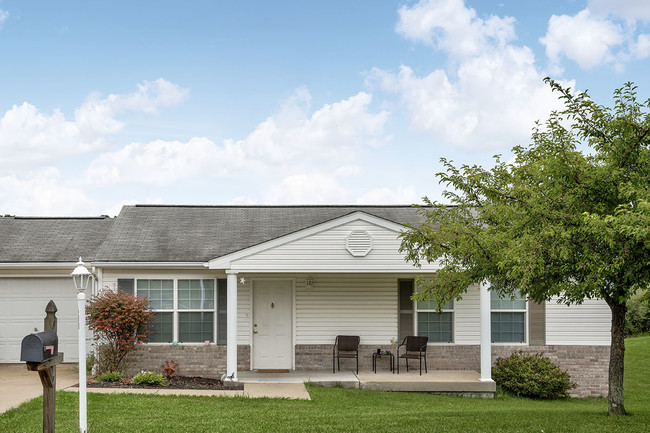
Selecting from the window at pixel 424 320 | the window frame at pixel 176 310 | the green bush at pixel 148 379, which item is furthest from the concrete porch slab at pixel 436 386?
the green bush at pixel 148 379

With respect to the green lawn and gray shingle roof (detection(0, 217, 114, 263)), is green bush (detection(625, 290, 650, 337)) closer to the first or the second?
the green lawn

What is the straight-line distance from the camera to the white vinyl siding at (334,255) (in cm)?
1364

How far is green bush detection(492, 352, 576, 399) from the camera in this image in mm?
14164

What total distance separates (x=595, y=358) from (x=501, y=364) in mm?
2383

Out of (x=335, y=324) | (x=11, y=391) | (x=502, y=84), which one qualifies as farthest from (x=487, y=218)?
(x=11, y=391)

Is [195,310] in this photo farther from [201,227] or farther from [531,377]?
[531,377]

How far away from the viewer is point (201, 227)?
16922 mm

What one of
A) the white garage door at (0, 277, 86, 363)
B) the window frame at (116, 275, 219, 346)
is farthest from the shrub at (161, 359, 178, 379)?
the white garage door at (0, 277, 86, 363)

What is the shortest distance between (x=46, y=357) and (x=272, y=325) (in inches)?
354

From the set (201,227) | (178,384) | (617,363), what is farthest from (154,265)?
(617,363)

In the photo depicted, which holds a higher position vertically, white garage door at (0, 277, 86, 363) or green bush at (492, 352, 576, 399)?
white garage door at (0, 277, 86, 363)

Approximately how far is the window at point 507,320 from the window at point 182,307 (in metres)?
6.48

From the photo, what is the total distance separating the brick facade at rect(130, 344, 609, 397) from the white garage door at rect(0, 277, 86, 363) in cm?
337

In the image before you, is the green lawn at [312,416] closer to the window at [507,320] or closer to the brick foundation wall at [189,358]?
the window at [507,320]
